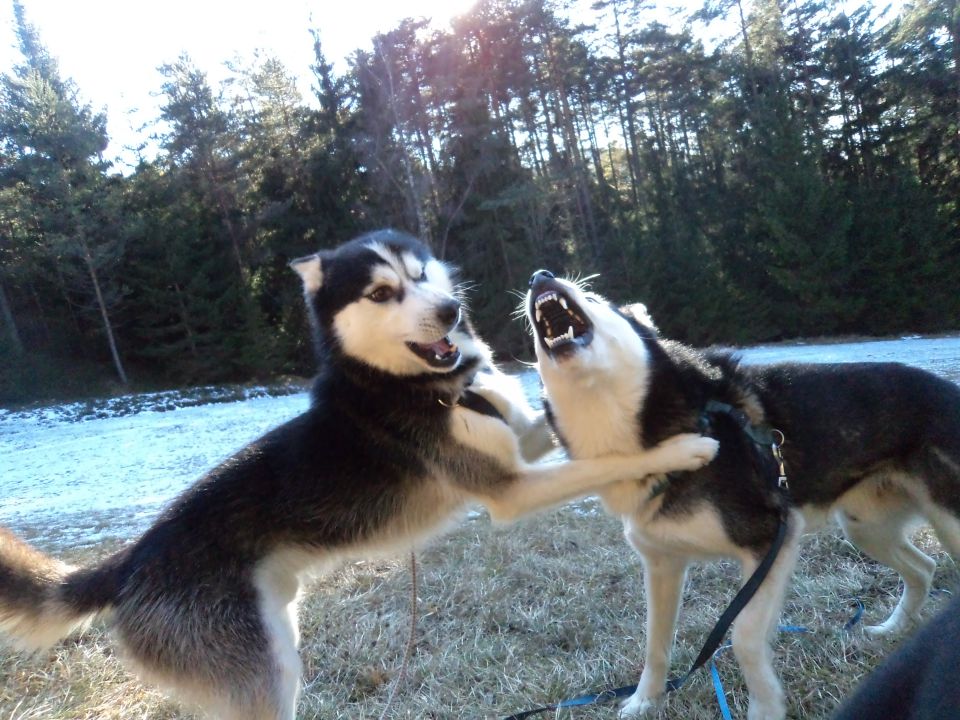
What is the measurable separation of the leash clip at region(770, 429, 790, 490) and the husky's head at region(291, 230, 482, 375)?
1487mm

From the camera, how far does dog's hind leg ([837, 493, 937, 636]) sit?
290cm

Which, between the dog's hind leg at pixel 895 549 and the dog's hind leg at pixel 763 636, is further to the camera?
the dog's hind leg at pixel 895 549

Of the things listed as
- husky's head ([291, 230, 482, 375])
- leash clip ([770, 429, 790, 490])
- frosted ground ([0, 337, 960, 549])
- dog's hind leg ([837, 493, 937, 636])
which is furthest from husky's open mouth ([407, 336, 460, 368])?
dog's hind leg ([837, 493, 937, 636])

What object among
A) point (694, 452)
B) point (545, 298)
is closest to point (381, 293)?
point (545, 298)

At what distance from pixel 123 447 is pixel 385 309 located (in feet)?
38.2

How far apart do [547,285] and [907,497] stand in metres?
1.84

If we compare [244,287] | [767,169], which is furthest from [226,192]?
[767,169]

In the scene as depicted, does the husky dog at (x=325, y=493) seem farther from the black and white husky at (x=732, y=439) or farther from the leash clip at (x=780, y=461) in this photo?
the leash clip at (x=780, y=461)

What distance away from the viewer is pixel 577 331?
269 centimetres

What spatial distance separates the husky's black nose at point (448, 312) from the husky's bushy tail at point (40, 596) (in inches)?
73.6

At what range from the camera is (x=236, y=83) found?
31328mm

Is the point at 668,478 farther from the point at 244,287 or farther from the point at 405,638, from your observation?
the point at 244,287

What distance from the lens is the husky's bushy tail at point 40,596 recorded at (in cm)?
265

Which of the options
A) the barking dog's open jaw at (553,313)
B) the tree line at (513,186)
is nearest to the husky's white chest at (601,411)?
the barking dog's open jaw at (553,313)
